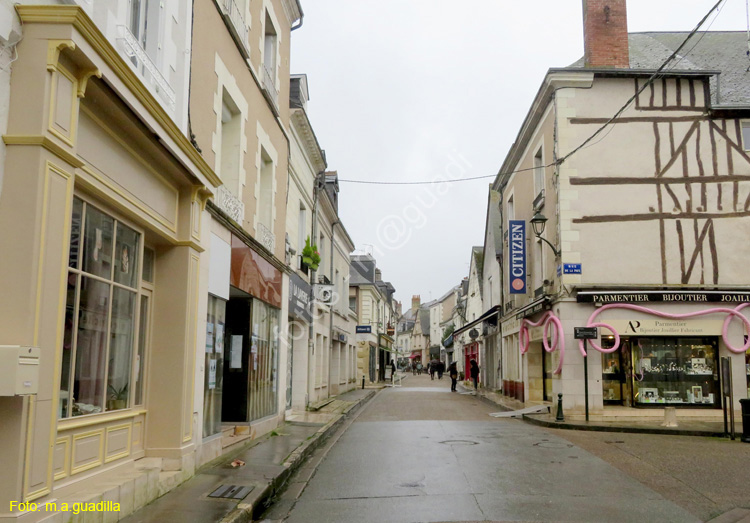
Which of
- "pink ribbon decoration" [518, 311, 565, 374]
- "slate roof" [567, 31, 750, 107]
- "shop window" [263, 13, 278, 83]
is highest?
"slate roof" [567, 31, 750, 107]

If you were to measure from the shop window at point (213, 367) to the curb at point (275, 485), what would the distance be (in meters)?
1.18

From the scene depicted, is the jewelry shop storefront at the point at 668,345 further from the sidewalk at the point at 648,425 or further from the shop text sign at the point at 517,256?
the shop text sign at the point at 517,256

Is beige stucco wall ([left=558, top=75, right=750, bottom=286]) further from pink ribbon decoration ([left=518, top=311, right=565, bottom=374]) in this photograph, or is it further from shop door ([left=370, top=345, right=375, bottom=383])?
shop door ([left=370, top=345, right=375, bottom=383])

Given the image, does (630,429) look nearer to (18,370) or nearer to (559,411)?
(559,411)

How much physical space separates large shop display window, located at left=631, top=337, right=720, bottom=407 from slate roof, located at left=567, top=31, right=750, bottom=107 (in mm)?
6378

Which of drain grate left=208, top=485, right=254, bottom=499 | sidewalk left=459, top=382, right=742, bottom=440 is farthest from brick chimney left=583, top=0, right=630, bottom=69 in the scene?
drain grate left=208, top=485, right=254, bottom=499

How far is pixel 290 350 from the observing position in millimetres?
17453

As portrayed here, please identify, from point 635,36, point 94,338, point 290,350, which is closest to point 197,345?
point 94,338

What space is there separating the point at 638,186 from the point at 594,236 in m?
1.81

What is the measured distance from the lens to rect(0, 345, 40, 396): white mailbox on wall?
4164 millimetres

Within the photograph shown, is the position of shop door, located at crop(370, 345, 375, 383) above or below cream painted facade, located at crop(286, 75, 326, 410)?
below

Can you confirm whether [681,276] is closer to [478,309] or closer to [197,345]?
[197,345]

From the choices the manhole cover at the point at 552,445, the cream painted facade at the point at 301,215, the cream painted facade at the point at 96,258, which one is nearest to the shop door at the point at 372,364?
the cream painted facade at the point at 301,215

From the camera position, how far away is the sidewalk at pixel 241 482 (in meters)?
6.10
